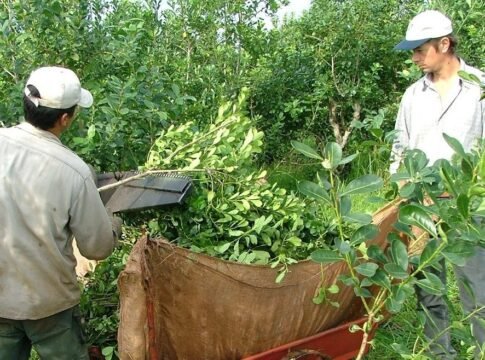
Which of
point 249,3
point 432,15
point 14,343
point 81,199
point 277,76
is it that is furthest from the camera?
point 277,76

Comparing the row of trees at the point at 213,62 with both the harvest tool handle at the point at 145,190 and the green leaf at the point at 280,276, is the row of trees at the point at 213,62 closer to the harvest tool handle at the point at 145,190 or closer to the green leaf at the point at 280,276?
the harvest tool handle at the point at 145,190

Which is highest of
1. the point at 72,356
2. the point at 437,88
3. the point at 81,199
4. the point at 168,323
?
the point at 437,88

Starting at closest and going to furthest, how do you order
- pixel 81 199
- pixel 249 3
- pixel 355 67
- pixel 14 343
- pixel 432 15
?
pixel 81 199
pixel 14 343
pixel 432 15
pixel 249 3
pixel 355 67

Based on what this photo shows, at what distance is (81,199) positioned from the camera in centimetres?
241

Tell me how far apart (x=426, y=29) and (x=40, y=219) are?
6.99ft

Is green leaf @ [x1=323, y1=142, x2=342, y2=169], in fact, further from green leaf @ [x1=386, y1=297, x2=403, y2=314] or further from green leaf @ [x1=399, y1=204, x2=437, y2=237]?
green leaf @ [x1=386, y1=297, x2=403, y2=314]

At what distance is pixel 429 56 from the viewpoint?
10.6 feet

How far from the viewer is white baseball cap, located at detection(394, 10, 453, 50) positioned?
3.18 m

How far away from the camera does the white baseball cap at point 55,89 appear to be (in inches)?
96.3

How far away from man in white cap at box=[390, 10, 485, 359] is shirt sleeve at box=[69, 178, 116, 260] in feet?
5.20

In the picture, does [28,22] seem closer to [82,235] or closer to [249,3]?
[82,235]

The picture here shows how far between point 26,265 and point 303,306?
3.82 ft

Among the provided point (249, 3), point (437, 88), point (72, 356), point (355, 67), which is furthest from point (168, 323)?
point (355, 67)

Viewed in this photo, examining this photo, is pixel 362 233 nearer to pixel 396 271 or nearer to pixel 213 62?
pixel 396 271
